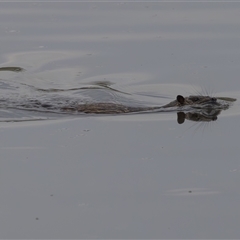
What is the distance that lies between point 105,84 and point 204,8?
5288 millimetres

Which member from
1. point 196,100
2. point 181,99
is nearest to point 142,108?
point 181,99

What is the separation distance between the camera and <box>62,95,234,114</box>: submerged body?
1037 centimetres

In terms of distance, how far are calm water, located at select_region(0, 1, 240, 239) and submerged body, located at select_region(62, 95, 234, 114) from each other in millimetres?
283

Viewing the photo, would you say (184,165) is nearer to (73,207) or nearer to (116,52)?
(73,207)

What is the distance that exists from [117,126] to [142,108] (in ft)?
3.65

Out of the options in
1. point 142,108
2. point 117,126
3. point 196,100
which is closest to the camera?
point 117,126

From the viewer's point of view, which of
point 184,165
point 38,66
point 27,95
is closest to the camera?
point 184,165

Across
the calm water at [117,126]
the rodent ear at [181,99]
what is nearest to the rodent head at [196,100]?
the rodent ear at [181,99]

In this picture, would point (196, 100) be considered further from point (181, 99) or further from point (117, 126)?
point (117, 126)

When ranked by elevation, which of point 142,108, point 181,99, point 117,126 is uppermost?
point 181,99

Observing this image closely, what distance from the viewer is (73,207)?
270 inches

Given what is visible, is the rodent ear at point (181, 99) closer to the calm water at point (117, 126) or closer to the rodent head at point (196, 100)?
the rodent head at point (196, 100)

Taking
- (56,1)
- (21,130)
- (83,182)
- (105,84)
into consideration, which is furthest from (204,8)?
(83,182)

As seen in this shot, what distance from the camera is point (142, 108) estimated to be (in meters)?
10.5
